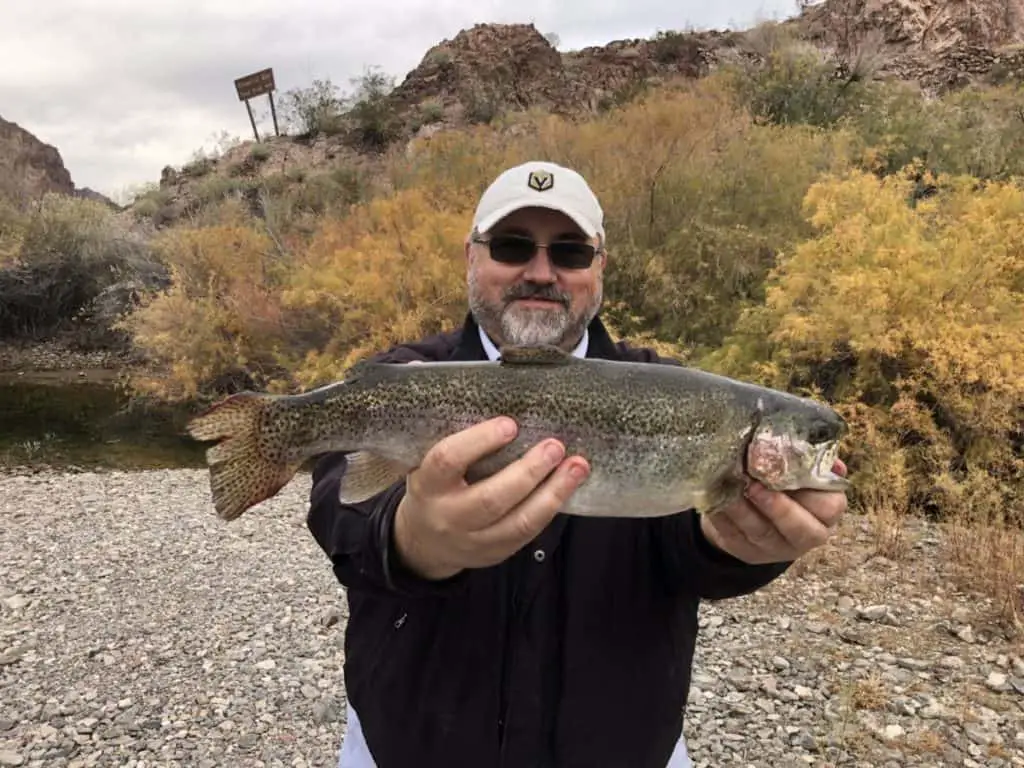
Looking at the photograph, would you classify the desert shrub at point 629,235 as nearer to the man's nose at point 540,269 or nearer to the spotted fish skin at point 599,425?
the man's nose at point 540,269

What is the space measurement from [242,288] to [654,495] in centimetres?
2077

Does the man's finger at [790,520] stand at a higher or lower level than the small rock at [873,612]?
higher

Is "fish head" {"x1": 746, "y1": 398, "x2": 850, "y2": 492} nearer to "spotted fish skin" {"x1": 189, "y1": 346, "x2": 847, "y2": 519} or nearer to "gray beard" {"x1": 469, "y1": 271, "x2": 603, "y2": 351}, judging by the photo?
"spotted fish skin" {"x1": 189, "y1": 346, "x2": 847, "y2": 519}

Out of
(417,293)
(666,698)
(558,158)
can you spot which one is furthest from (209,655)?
(558,158)

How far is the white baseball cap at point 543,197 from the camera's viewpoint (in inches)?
116

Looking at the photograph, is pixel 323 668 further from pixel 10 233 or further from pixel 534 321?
pixel 10 233

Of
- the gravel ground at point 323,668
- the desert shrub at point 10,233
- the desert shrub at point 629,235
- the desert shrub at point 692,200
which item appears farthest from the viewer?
the desert shrub at point 10,233

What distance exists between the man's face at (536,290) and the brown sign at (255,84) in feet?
188

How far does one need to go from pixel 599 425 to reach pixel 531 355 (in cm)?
29

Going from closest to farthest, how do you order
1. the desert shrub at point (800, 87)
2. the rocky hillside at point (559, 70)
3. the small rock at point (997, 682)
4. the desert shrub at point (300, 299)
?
the small rock at point (997, 682), the desert shrub at point (300, 299), the desert shrub at point (800, 87), the rocky hillside at point (559, 70)

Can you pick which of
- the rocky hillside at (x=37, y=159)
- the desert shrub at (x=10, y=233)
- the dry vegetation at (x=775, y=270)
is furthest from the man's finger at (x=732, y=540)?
the rocky hillside at (x=37, y=159)

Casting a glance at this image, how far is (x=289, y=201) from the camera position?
109 feet

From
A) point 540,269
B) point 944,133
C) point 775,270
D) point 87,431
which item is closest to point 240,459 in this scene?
point 540,269

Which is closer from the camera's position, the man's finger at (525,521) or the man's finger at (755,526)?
the man's finger at (525,521)
